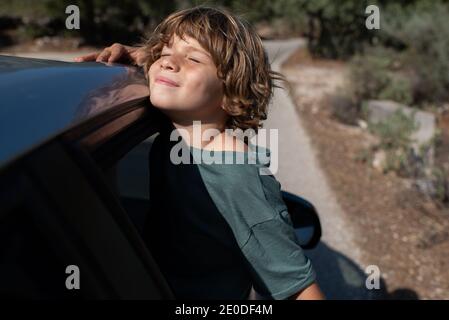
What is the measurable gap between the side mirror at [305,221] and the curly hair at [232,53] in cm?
55

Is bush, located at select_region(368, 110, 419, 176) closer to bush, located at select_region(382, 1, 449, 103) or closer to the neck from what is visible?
bush, located at select_region(382, 1, 449, 103)

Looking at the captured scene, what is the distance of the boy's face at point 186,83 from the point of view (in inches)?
59.8

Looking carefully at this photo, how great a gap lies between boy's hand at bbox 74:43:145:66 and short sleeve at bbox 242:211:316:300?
0.87 metres

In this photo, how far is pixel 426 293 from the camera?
3.38 meters

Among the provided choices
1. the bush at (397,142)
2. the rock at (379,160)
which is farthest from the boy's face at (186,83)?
the rock at (379,160)

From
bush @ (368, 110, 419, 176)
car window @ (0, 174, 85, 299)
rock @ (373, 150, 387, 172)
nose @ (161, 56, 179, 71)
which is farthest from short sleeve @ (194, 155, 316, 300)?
rock @ (373, 150, 387, 172)

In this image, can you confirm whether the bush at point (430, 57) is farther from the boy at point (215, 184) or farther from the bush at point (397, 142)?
the boy at point (215, 184)

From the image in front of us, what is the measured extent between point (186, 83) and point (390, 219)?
3277 millimetres

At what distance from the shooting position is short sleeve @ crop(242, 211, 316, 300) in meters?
1.38

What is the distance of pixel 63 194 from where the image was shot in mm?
865

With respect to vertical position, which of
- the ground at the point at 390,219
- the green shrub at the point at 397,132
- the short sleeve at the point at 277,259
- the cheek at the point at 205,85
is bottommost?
the ground at the point at 390,219

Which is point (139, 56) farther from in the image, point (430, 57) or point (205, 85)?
point (430, 57)

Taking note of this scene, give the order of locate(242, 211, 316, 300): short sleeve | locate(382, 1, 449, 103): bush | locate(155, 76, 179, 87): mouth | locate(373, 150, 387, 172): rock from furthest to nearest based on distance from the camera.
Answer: locate(382, 1, 449, 103): bush → locate(373, 150, 387, 172): rock → locate(155, 76, 179, 87): mouth → locate(242, 211, 316, 300): short sleeve

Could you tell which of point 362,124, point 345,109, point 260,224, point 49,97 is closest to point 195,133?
point 260,224
